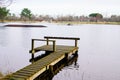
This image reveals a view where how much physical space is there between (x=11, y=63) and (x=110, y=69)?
8.04 m

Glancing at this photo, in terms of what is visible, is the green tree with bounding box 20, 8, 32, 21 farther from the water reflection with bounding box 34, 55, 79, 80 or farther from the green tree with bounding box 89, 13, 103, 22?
the water reflection with bounding box 34, 55, 79, 80

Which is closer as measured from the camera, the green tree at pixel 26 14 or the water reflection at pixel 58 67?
the water reflection at pixel 58 67

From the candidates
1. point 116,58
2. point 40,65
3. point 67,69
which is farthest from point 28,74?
point 116,58

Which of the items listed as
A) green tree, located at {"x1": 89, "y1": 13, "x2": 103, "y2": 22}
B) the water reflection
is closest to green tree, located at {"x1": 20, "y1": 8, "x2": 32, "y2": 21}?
green tree, located at {"x1": 89, "y1": 13, "x2": 103, "y2": 22}

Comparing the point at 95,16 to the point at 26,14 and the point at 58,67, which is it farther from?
the point at 58,67

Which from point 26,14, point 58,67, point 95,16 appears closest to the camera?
point 58,67

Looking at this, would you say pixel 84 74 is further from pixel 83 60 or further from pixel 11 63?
pixel 11 63

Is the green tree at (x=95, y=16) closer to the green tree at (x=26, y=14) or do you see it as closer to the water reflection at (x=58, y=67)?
the green tree at (x=26, y=14)

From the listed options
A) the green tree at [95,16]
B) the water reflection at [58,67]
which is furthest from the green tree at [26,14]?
the water reflection at [58,67]

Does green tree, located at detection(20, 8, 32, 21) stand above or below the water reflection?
above

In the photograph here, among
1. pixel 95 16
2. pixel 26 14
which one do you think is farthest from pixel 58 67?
pixel 95 16

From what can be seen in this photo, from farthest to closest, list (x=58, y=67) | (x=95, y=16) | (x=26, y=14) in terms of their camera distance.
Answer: (x=95, y=16) < (x=26, y=14) < (x=58, y=67)

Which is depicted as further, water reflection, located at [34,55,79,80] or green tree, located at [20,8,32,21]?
green tree, located at [20,8,32,21]

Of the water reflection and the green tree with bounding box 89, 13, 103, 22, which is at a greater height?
the green tree with bounding box 89, 13, 103, 22
